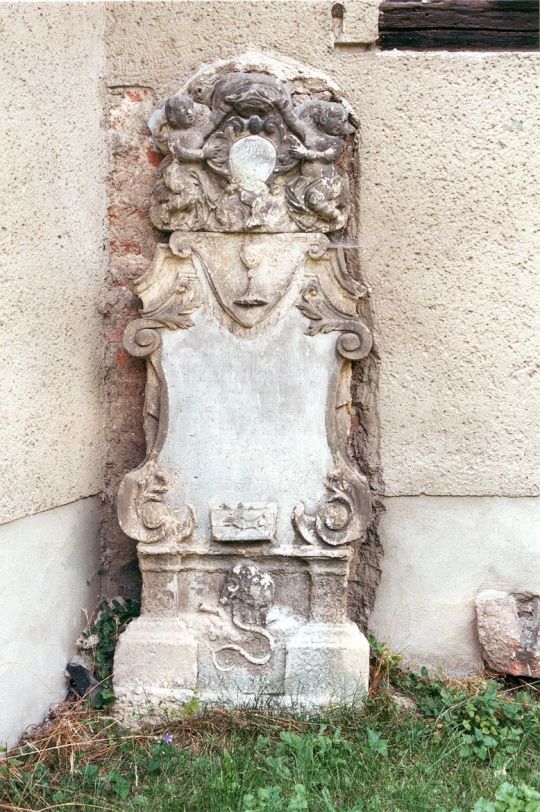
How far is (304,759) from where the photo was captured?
258 centimetres

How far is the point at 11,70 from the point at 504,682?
119 inches

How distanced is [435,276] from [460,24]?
3.70ft

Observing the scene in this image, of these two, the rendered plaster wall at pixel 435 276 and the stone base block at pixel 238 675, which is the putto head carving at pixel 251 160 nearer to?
the rendered plaster wall at pixel 435 276

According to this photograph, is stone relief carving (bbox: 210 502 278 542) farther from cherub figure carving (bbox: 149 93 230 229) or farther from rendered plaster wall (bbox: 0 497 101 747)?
cherub figure carving (bbox: 149 93 230 229)

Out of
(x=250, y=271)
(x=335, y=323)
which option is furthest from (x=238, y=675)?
(x=250, y=271)

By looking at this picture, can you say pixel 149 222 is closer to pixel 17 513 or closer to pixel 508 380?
pixel 17 513

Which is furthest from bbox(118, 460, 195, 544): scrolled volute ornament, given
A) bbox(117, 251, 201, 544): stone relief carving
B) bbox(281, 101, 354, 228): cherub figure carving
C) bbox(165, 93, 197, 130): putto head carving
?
bbox(165, 93, 197, 130): putto head carving

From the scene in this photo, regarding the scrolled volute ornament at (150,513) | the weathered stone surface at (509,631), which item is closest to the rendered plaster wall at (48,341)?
the scrolled volute ornament at (150,513)

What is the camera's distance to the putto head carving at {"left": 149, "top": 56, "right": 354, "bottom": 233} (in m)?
3.13

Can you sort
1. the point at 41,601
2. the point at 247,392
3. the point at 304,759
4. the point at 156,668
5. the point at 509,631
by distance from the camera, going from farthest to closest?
the point at 509,631, the point at 247,392, the point at 156,668, the point at 41,601, the point at 304,759

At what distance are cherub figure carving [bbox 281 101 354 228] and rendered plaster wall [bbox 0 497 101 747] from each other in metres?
1.51

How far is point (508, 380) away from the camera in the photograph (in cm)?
334

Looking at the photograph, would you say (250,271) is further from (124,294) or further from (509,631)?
(509,631)

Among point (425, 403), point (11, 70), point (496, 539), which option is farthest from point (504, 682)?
point (11, 70)
